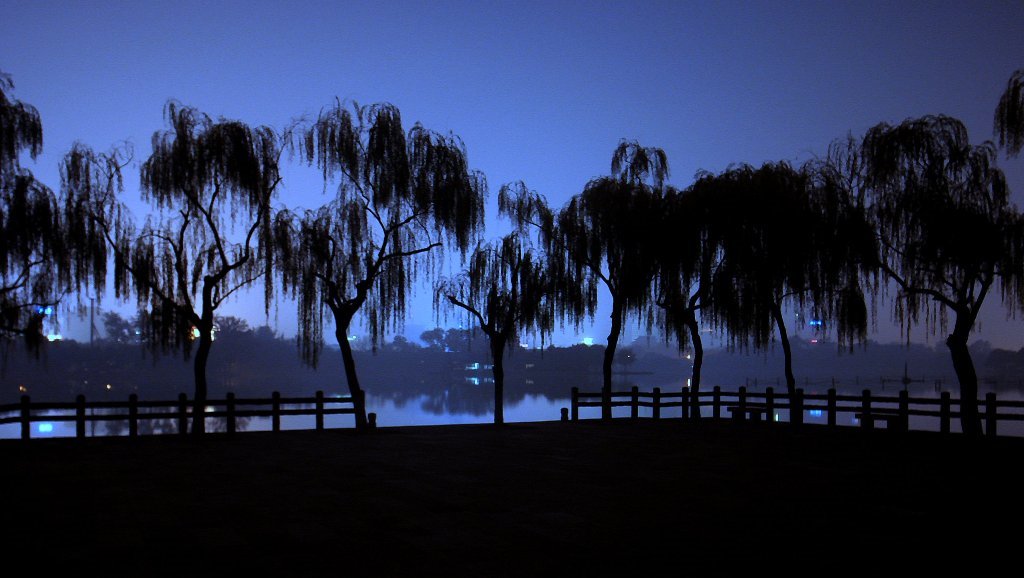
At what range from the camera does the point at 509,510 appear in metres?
9.84

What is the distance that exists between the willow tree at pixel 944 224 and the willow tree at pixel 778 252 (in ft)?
3.55

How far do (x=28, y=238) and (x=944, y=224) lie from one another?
2353 centimetres

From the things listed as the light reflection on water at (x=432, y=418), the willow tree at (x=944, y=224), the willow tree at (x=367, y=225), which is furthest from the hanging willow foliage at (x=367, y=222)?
the light reflection on water at (x=432, y=418)

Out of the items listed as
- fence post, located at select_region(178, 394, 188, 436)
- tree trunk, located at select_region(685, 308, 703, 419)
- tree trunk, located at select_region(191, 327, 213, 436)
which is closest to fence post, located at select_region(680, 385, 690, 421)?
tree trunk, located at select_region(685, 308, 703, 419)

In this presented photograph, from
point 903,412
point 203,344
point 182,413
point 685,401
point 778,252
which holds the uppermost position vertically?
point 778,252

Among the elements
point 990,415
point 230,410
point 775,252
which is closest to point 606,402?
point 775,252

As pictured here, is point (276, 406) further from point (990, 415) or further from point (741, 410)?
point (990, 415)

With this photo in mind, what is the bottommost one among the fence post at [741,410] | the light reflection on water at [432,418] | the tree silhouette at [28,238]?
the light reflection on water at [432,418]

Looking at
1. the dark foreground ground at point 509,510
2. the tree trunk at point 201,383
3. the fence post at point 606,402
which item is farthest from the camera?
the fence post at point 606,402

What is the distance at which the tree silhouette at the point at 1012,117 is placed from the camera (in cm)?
1850

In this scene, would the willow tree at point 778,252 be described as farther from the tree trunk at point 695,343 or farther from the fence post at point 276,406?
the fence post at point 276,406

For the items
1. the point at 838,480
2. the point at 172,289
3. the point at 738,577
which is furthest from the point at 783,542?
the point at 172,289

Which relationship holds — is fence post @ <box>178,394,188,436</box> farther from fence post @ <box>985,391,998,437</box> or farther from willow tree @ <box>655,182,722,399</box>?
fence post @ <box>985,391,998,437</box>

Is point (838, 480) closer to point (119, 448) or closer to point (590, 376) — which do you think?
point (119, 448)
